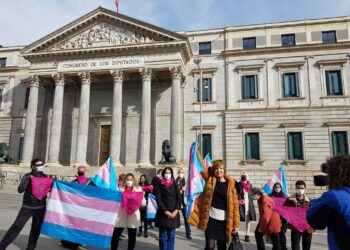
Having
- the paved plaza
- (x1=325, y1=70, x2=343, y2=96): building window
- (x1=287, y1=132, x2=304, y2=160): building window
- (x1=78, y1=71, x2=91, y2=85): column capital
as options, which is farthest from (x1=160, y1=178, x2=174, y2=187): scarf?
(x1=325, y1=70, x2=343, y2=96): building window

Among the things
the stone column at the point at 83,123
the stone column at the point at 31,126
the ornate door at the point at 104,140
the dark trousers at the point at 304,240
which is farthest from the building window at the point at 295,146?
the stone column at the point at 31,126

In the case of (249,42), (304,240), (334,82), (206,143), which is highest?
(249,42)

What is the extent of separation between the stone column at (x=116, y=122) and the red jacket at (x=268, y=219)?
20.7 metres

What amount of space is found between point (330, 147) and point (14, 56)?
37057 mm

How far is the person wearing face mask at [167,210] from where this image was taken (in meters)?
6.68

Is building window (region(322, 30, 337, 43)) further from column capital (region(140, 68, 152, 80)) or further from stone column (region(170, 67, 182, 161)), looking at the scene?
column capital (region(140, 68, 152, 80))

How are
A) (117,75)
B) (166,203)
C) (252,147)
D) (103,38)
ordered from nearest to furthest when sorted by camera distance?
(166,203) → (252,147) → (117,75) → (103,38)

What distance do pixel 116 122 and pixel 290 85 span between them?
16976 millimetres

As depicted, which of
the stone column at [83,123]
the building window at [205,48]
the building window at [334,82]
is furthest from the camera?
the building window at [205,48]

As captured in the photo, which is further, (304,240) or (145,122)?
(145,122)

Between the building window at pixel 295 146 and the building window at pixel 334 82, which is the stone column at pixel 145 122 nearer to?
the building window at pixel 295 146

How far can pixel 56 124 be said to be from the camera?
96.6 ft

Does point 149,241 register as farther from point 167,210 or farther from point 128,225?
point 167,210

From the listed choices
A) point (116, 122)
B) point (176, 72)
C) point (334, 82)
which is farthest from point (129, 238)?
point (334, 82)
